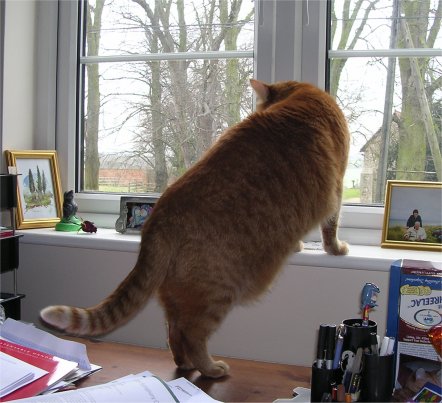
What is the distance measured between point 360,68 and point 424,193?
459mm

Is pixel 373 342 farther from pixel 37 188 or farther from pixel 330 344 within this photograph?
pixel 37 188

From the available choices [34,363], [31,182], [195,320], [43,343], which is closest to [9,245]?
[31,182]

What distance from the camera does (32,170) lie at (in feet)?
6.81

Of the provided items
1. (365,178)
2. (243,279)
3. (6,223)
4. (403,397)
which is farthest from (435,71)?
(6,223)

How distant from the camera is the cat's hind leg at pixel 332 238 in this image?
5.31 feet

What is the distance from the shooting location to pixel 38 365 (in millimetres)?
1175

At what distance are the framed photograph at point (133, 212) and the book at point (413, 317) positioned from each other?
105 centimetres

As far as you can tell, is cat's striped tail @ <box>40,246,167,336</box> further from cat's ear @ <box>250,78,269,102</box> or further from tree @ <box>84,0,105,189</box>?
tree @ <box>84,0,105,189</box>

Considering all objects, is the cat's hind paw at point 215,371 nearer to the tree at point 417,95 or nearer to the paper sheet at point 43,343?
the paper sheet at point 43,343

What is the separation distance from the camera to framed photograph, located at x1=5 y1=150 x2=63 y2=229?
202cm

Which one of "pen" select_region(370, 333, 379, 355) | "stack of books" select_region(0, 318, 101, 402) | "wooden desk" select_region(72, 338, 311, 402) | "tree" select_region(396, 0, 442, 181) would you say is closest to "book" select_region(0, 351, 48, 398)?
"stack of books" select_region(0, 318, 101, 402)

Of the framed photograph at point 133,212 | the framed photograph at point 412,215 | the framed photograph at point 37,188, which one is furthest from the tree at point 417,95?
the framed photograph at point 37,188

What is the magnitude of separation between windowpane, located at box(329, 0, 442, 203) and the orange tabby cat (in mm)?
440

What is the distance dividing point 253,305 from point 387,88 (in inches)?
32.1
